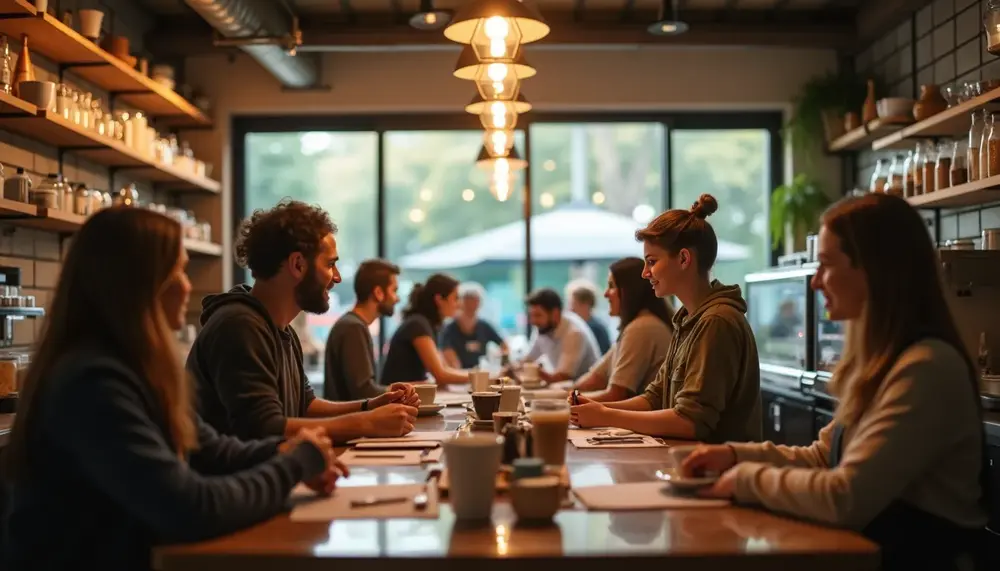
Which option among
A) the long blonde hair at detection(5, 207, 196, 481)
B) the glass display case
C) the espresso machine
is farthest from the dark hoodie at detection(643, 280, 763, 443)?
the glass display case

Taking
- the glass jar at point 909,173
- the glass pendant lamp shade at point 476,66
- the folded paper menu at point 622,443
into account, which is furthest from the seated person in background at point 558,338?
the folded paper menu at point 622,443

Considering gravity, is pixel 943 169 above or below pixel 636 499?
above

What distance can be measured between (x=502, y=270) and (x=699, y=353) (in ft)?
16.2

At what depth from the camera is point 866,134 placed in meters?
5.45

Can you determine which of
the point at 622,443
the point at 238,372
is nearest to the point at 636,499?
the point at 622,443

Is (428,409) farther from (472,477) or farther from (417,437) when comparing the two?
(472,477)

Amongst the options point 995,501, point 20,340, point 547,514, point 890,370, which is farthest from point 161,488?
point 20,340

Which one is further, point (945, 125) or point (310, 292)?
point (945, 125)

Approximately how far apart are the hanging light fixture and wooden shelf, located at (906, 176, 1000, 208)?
81.5 inches

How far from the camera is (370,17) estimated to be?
20.1ft

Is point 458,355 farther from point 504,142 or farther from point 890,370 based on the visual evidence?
point 890,370

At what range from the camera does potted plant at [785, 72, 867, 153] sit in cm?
598

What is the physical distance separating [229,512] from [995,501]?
254cm

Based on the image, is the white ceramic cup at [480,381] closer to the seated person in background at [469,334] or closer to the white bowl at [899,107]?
the white bowl at [899,107]
